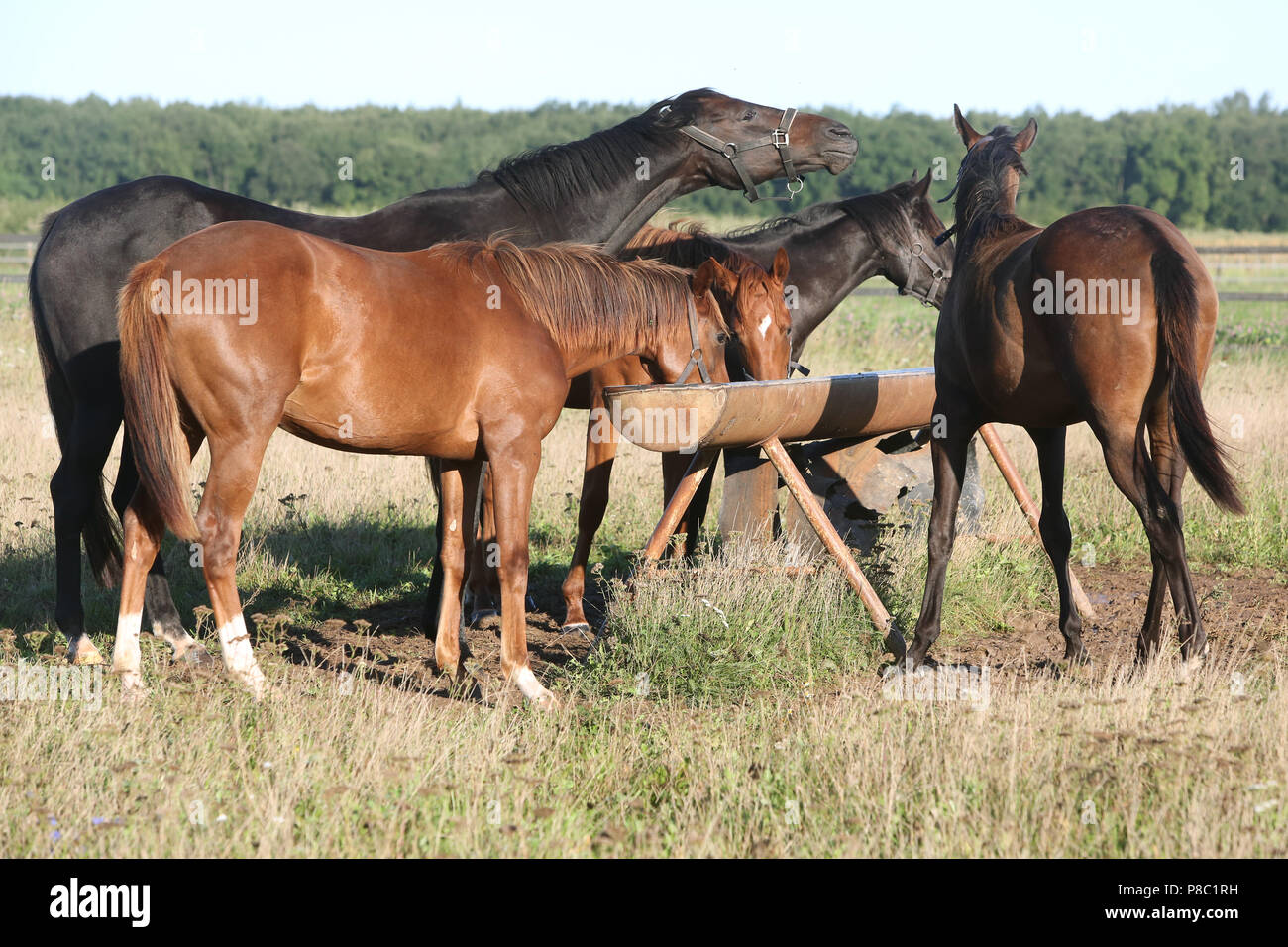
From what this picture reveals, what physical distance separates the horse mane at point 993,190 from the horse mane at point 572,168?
1.85 metres

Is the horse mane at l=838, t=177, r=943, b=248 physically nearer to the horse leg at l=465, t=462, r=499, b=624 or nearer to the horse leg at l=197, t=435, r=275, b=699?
the horse leg at l=465, t=462, r=499, b=624

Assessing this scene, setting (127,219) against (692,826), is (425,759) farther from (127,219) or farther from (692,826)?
(127,219)

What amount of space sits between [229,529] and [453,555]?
1.24 m

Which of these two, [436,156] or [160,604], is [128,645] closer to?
[160,604]

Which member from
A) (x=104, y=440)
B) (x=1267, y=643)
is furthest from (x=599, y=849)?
(x=1267, y=643)

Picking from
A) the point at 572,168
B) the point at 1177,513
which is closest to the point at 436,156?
the point at 572,168

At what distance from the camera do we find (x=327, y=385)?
14.7 feet

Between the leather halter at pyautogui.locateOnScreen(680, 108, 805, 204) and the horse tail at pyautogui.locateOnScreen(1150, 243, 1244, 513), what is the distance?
102 inches

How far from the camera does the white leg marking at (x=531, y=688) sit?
185 inches

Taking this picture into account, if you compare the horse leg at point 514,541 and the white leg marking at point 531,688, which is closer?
the white leg marking at point 531,688

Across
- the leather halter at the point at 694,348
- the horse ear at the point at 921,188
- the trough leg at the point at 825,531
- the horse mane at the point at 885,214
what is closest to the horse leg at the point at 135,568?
the leather halter at the point at 694,348

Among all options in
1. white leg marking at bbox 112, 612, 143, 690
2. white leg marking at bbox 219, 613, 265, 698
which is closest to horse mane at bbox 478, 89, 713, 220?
white leg marking at bbox 219, 613, 265, 698

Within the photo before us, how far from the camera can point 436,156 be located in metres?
55.9

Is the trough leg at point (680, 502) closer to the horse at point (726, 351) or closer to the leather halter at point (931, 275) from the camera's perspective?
the horse at point (726, 351)
